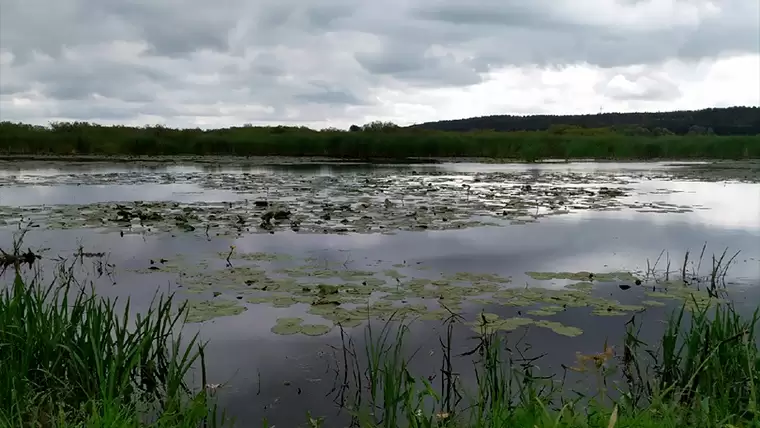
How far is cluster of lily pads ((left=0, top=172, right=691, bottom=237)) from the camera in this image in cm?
1001

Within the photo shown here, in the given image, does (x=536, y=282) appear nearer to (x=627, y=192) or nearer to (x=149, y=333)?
(x=149, y=333)

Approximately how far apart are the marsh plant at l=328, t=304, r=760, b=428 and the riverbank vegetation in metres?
0.01

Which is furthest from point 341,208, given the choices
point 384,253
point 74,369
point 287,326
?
point 74,369

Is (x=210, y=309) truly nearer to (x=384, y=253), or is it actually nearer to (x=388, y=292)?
(x=388, y=292)

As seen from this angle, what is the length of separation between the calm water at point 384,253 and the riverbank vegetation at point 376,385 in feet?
0.96

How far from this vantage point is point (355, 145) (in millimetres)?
39438

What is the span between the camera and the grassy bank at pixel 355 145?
37.2m

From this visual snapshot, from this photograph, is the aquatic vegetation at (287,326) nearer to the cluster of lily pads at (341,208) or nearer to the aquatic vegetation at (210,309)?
the aquatic vegetation at (210,309)

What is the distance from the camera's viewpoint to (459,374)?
4.16 meters

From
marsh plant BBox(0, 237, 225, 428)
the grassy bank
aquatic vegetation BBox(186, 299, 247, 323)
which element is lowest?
aquatic vegetation BBox(186, 299, 247, 323)

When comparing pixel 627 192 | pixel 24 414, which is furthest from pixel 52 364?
pixel 627 192

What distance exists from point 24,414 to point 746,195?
58.2 feet

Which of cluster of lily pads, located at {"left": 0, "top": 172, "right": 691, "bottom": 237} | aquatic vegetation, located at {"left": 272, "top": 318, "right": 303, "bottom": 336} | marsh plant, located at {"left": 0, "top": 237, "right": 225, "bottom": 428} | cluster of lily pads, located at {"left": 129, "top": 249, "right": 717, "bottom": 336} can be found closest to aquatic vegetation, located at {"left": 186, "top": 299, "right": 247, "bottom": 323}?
cluster of lily pads, located at {"left": 129, "top": 249, "right": 717, "bottom": 336}

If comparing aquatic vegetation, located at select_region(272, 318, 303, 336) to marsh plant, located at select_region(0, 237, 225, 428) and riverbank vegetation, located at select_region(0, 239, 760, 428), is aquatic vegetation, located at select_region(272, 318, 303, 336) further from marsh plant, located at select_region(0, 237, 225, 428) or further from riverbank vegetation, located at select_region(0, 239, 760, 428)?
marsh plant, located at select_region(0, 237, 225, 428)
